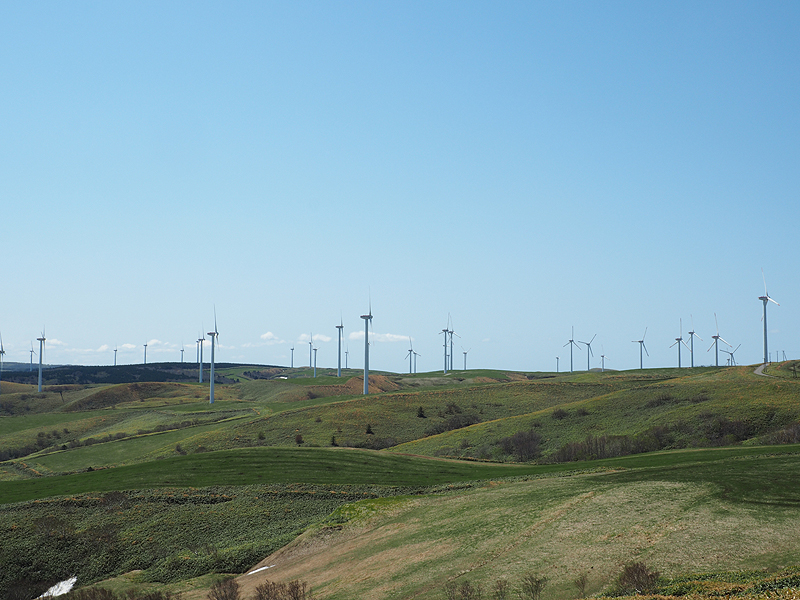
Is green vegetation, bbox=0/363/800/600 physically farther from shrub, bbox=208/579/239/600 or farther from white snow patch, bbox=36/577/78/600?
white snow patch, bbox=36/577/78/600

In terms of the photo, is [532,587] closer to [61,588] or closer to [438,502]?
[438,502]

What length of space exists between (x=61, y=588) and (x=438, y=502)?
23.3m

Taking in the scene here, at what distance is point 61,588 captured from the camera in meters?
35.3

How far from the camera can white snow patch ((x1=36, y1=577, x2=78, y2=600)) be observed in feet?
113

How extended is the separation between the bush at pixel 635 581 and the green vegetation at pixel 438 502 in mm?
109

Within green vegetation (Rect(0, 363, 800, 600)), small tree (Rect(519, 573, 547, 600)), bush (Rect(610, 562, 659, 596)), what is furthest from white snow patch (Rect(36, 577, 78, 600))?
bush (Rect(610, 562, 659, 596))

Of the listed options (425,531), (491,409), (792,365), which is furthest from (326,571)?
(792,365)

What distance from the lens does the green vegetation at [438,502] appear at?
2430cm

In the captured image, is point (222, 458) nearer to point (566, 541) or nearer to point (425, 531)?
point (425, 531)

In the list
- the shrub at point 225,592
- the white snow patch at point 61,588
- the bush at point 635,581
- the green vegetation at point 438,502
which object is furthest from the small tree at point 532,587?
the white snow patch at point 61,588

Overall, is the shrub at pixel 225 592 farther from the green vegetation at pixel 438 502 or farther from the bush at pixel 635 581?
the bush at pixel 635 581

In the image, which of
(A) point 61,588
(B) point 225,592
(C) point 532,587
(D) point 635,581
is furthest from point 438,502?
(A) point 61,588

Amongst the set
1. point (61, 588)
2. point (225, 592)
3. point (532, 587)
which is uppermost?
point (532, 587)

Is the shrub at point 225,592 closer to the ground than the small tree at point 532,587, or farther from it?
closer to the ground
